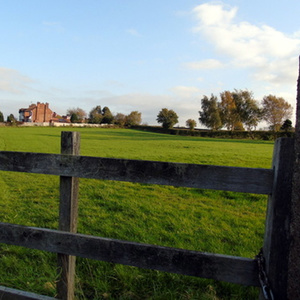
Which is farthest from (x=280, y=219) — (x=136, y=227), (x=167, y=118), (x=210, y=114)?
(x=167, y=118)

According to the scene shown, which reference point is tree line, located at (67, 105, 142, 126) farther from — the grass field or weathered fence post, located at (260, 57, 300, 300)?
weathered fence post, located at (260, 57, 300, 300)

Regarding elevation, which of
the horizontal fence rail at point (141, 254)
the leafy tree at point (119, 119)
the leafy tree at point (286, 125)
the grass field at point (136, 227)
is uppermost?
the leafy tree at point (119, 119)

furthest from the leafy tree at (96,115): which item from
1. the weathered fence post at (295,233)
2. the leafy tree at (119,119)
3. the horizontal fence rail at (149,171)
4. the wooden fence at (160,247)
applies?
the weathered fence post at (295,233)

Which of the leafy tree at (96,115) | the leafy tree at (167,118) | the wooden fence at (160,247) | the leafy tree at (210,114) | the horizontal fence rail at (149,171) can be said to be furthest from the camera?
the leafy tree at (96,115)

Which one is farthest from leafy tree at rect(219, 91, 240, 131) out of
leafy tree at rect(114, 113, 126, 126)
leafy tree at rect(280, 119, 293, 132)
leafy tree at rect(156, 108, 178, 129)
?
leafy tree at rect(114, 113, 126, 126)

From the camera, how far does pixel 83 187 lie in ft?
29.0

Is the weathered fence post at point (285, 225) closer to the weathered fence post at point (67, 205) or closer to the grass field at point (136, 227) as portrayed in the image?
the grass field at point (136, 227)

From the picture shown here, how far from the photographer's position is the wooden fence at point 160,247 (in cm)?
183

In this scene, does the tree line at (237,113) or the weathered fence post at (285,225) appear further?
the tree line at (237,113)

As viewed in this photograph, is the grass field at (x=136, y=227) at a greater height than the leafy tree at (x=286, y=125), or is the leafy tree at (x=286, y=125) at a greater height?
the leafy tree at (x=286, y=125)

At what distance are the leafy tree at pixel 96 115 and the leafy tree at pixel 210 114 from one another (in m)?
47.6

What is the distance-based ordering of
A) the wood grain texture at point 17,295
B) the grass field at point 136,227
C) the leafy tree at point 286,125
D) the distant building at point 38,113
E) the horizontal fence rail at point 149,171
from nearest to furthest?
the horizontal fence rail at point 149,171 < the wood grain texture at point 17,295 < the grass field at point 136,227 < the leafy tree at point 286,125 < the distant building at point 38,113

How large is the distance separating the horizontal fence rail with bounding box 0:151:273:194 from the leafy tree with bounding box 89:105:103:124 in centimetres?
11187

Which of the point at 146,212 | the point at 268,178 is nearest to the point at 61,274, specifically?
the point at 268,178
